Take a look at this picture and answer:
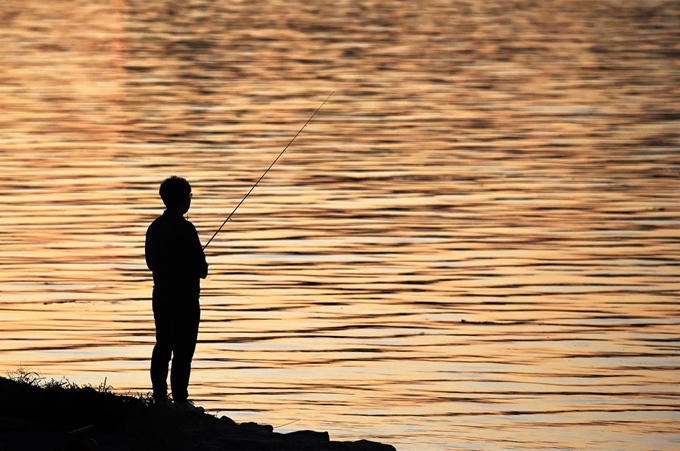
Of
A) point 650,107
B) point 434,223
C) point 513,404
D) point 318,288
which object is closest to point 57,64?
point 650,107

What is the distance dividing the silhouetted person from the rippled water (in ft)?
4.22

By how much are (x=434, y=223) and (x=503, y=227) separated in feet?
2.32

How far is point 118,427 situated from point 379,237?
8465 mm

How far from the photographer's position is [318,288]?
48.5ft

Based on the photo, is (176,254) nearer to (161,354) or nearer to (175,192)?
(175,192)

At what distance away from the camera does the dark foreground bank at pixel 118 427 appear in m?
8.49

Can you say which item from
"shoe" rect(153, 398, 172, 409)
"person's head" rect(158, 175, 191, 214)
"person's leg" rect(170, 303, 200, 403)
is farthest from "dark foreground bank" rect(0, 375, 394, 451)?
"person's head" rect(158, 175, 191, 214)

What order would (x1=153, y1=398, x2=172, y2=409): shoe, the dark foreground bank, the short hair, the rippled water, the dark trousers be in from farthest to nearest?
the rippled water
the dark trousers
the short hair
(x1=153, y1=398, x2=172, y2=409): shoe
the dark foreground bank

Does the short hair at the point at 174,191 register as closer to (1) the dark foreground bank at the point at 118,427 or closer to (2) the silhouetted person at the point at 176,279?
(2) the silhouetted person at the point at 176,279

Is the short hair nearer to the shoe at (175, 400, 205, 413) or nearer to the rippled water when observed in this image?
the shoe at (175, 400, 205, 413)

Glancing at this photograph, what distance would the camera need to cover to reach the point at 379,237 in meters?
17.1

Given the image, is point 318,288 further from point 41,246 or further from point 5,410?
point 5,410

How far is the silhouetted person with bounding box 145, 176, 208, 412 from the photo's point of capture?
9148mm

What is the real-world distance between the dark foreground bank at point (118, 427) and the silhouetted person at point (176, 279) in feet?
0.87
